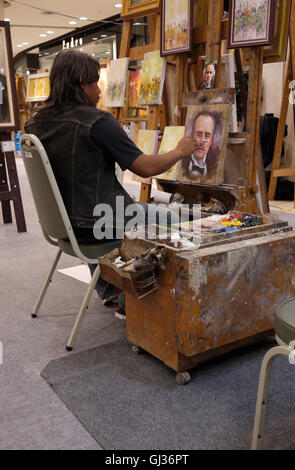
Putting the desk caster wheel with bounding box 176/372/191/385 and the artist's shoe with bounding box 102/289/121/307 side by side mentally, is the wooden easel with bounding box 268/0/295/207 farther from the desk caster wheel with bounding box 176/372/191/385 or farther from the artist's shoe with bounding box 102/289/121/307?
the desk caster wheel with bounding box 176/372/191/385

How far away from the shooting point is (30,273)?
299cm

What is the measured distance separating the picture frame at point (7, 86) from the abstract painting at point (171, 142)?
6.02 ft

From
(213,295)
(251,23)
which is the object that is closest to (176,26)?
(251,23)

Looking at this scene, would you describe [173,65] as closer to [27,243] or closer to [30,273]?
[30,273]

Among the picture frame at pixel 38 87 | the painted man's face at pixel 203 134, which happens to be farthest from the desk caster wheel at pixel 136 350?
the picture frame at pixel 38 87

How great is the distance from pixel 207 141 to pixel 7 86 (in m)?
2.35

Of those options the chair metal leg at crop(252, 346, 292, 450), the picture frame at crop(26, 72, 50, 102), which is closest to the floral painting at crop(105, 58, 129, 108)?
the chair metal leg at crop(252, 346, 292, 450)

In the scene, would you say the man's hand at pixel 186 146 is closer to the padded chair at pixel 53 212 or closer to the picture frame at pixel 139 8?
the padded chair at pixel 53 212

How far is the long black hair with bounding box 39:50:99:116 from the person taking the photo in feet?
6.25

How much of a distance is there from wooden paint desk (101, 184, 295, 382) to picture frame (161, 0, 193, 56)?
4.09ft

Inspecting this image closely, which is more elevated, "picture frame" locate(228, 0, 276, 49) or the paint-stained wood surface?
"picture frame" locate(228, 0, 276, 49)

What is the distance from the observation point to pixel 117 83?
319 cm
